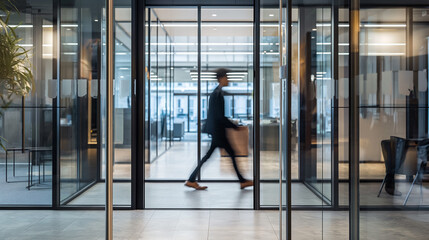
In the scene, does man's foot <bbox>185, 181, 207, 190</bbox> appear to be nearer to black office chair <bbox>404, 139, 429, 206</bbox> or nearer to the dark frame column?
the dark frame column

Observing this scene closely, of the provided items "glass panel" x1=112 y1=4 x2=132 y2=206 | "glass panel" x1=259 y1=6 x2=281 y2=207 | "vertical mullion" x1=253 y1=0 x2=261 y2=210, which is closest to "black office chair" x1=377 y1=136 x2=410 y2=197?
"glass panel" x1=259 y1=6 x2=281 y2=207

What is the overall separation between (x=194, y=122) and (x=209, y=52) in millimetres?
1177

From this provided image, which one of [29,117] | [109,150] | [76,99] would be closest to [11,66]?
[29,117]

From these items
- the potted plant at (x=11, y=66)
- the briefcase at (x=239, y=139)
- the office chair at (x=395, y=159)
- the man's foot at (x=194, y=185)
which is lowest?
the man's foot at (x=194, y=185)

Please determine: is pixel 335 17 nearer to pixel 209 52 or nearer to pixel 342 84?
pixel 342 84

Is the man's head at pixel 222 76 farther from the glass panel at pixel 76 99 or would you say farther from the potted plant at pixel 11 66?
the potted plant at pixel 11 66

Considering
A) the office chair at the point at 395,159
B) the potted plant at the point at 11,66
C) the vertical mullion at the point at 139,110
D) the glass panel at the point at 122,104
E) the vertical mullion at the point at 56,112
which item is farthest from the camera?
the vertical mullion at the point at 139,110

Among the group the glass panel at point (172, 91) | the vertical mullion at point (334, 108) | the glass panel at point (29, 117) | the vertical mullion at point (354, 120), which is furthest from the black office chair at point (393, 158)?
the glass panel at point (172, 91)

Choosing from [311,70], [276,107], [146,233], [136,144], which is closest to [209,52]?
[136,144]

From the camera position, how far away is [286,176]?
3414 millimetres

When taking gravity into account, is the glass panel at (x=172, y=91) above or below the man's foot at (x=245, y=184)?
above

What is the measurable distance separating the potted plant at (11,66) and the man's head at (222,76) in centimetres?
480

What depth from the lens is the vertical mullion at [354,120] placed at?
81.5 inches

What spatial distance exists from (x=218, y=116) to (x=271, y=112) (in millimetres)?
2422
